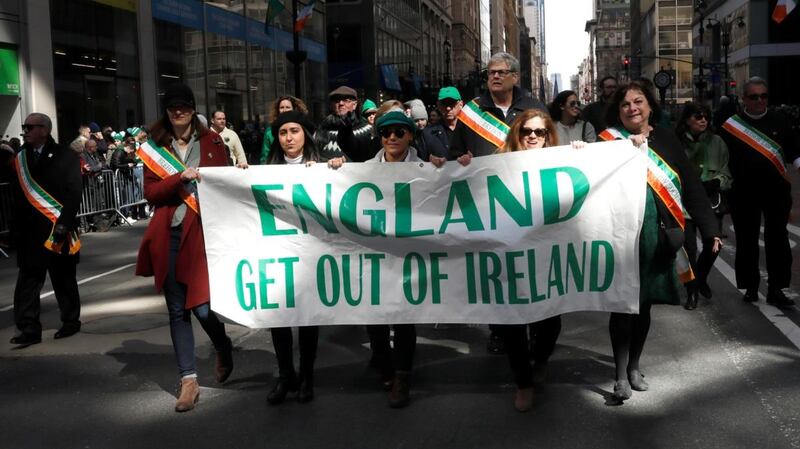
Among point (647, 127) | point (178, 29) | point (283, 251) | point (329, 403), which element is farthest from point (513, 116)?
point (178, 29)

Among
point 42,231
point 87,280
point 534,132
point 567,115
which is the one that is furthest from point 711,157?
point 87,280

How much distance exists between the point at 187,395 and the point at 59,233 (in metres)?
2.61

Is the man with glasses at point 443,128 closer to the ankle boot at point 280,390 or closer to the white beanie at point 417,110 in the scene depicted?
the white beanie at point 417,110

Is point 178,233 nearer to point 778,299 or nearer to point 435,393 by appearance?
point 435,393

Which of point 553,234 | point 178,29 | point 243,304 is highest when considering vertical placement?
point 178,29

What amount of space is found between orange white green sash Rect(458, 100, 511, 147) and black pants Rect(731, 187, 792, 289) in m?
3.18

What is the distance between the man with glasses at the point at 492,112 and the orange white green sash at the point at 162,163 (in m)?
1.78

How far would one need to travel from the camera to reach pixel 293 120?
586 centimetres

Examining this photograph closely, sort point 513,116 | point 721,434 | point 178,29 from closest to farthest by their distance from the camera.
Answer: point 721,434 → point 513,116 → point 178,29

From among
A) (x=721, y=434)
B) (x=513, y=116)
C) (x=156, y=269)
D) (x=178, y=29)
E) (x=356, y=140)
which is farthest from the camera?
(x=178, y=29)

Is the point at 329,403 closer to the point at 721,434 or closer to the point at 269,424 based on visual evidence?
the point at 269,424

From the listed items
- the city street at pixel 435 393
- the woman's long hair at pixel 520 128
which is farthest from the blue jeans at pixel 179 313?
the woman's long hair at pixel 520 128

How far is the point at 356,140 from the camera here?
27.1 feet

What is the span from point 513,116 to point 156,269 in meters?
2.50
